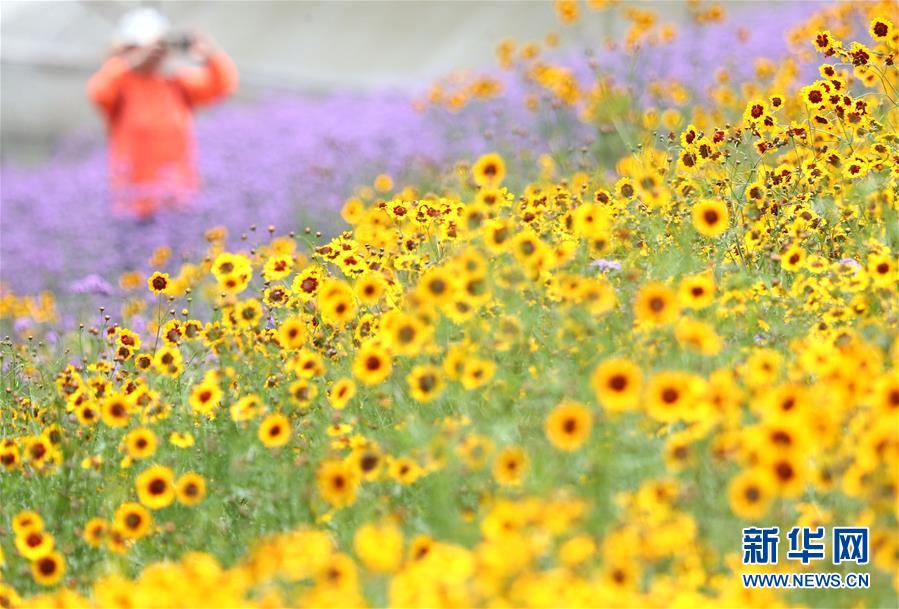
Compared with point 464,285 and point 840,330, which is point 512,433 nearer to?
point 464,285

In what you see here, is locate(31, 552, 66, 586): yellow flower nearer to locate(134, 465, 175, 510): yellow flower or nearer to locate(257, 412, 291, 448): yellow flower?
locate(134, 465, 175, 510): yellow flower

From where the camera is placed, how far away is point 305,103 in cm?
1426

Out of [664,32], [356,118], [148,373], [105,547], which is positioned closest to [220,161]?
[356,118]

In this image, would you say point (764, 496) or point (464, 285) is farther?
point (464, 285)

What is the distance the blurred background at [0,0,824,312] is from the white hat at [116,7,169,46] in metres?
1.26

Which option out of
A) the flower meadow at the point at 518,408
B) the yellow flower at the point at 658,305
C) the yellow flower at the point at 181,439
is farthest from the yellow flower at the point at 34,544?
the yellow flower at the point at 658,305

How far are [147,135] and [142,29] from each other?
0.86m

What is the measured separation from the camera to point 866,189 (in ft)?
11.2

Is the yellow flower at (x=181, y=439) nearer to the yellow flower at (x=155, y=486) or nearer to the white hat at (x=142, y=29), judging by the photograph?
the yellow flower at (x=155, y=486)

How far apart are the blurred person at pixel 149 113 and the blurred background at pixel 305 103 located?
7.8 inches

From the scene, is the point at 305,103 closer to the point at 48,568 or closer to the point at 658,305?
the point at 48,568

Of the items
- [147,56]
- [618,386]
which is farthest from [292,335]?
[147,56]

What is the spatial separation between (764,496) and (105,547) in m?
1.76

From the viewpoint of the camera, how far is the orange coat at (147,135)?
912cm
